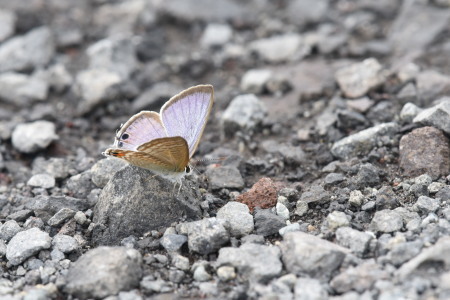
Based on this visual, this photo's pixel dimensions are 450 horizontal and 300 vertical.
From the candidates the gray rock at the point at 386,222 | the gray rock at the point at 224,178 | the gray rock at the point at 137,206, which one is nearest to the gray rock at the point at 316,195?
the gray rock at the point at 386,222

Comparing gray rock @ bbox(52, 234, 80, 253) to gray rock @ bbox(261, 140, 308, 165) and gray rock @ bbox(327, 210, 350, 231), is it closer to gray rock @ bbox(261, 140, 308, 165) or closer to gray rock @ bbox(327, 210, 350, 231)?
gray rock @ bbox(327, 210, 350, 231)

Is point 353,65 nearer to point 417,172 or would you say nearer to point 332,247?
point 417,172

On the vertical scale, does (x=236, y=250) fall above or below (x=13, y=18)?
below

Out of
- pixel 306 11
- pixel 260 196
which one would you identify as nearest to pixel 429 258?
pixel 260 196

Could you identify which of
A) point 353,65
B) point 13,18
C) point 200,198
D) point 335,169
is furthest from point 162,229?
point 13,18

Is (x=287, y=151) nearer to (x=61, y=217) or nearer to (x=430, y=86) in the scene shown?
(x=430, y=86)

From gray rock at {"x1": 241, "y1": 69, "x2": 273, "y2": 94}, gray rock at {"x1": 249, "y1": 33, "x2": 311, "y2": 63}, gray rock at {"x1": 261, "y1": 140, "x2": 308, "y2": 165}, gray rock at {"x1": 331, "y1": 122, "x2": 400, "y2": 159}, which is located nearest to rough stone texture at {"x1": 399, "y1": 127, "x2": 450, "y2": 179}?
gray rock at {"x1": 331, "y1": 122, "x2": 400, "y2": 159}
